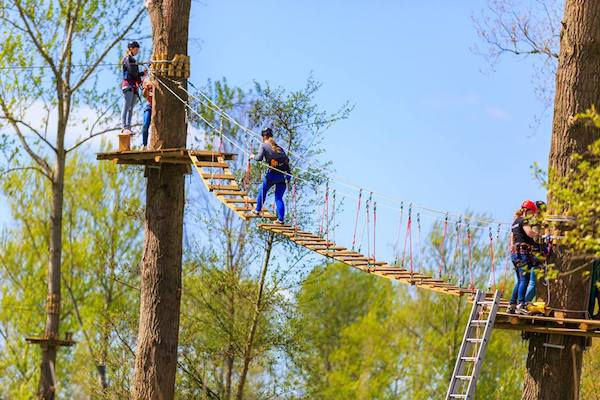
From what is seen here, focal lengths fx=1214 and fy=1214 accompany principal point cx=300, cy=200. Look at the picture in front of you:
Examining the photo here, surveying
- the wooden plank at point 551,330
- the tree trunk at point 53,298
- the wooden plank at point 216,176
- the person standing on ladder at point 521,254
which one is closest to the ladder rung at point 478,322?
the wooden plank at point 551,330

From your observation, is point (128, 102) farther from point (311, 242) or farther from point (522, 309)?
point (522, 309)

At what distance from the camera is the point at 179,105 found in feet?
37.8

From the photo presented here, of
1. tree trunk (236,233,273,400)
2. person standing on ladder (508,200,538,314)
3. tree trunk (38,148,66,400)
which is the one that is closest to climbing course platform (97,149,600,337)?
person standing on ladder (508,200,538,314)

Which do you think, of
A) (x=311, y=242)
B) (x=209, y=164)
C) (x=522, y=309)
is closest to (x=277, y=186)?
(x=311, y=242)

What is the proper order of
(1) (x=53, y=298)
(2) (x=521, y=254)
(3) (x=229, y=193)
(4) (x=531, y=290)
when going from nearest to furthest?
(4) (x=531, y=290)
(2) (x=521, y=254)
(3) (x=229, y=193)
(1) (x=53, y=298)

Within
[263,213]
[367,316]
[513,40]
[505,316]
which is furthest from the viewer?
[367,316]

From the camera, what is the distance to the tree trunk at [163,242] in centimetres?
1120

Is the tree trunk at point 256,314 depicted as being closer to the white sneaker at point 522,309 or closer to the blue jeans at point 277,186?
the blue jeans at point 277,186

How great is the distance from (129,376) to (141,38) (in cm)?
481

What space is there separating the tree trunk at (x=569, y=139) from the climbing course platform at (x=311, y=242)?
0.29 m

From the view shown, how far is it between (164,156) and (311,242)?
1.55 m

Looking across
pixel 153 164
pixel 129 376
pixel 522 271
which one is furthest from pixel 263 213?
pixel 129 376

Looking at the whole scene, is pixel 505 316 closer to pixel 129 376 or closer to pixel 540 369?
pixel 540 369

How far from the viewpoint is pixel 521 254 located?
10.1 m
